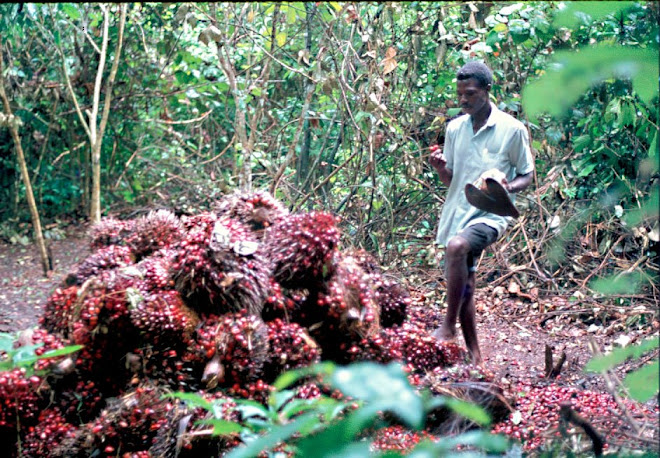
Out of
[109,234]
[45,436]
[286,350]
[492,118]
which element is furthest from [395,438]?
[109,234]

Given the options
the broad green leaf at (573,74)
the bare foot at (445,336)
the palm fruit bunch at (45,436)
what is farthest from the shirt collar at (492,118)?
the broad green leaf at (573,74)

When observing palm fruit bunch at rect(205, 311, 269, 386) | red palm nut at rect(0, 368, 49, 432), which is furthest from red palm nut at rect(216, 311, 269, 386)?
red palm nut at rect(0, 368, 49, 432)

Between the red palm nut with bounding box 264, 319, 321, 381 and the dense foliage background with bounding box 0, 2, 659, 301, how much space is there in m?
2.13

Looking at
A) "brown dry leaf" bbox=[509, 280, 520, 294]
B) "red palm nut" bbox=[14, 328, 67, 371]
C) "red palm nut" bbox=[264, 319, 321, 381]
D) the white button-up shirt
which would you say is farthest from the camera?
"brown dry leaf" bbox=[509, 280, 520, 294]

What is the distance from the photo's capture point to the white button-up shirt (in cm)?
360

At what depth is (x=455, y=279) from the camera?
3518 mm

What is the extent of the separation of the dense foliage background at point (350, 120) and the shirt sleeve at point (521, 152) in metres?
0.71

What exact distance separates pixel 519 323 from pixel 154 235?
2.56 m

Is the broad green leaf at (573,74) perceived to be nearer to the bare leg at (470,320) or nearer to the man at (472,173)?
the man at (472,173)

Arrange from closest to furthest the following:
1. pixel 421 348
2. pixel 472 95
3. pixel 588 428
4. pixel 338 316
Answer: pixel 588 428
pixel 338 316
pixel 421 348
pixel 472 95

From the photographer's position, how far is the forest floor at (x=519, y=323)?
3984 mm

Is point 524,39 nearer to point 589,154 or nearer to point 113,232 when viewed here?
point 589,154

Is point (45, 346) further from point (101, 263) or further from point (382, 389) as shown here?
point (382, 389)

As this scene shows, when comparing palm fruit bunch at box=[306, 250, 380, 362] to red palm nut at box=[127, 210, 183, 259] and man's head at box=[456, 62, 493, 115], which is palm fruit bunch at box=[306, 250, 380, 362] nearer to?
red palm nut at box=[127, 210, 183, 259]
